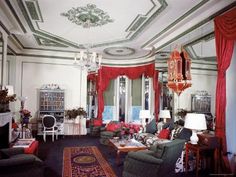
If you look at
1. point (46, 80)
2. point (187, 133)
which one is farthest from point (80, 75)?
point (187, 133)

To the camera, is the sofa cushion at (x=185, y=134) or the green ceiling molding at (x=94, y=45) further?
the sofa cushion at (x=185, y=134)

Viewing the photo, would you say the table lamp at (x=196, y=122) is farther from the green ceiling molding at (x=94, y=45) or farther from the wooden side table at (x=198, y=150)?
the green ceiling molding at (x=94, y=45)

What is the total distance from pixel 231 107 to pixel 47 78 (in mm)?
6212

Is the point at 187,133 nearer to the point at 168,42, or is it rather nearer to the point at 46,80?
the point at 168,42

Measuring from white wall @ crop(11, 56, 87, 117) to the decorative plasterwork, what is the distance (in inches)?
52.8

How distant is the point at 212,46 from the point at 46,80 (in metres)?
5.71

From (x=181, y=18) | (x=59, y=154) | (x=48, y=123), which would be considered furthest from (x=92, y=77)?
(x=181, y=18)

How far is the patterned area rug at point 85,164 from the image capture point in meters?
3.90

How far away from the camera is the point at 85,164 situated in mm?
4445

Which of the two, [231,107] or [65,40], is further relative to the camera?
[65,40]

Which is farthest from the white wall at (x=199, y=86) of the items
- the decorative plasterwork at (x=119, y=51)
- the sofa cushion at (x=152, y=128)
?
the decorative plasterwork at (x=119, y=51)

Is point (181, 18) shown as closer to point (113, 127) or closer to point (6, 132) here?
point (113, 127)

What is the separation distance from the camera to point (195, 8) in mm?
3818

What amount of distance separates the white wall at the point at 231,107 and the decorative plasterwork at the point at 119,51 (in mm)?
3875
